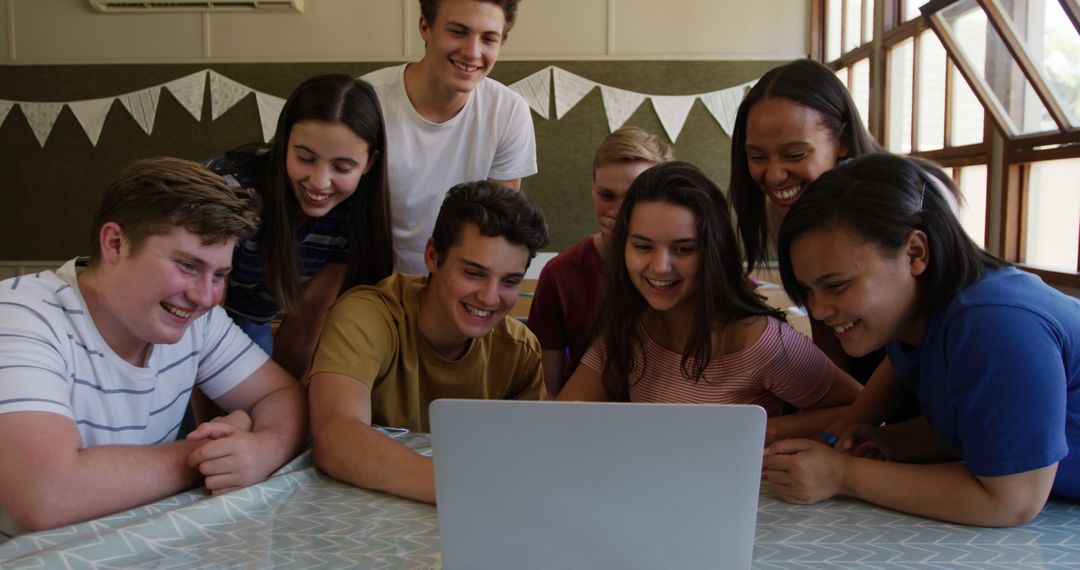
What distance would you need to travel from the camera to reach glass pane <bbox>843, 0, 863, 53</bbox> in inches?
195

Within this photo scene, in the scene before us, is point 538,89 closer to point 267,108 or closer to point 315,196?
point 267,108

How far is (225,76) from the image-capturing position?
6.04 m

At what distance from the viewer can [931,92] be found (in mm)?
4043

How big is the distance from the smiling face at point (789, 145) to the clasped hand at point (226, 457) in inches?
42.4

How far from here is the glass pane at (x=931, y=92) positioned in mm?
3934

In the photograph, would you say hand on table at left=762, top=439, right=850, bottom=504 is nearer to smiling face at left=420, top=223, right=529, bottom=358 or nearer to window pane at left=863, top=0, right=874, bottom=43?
smiling face at left=420, top=223, right=529, bottom=358

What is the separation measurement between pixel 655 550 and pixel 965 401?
19.0 inches

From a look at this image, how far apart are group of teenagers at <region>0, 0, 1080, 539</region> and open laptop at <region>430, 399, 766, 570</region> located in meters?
0.31

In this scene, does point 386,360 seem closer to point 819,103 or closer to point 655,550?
point 655,550

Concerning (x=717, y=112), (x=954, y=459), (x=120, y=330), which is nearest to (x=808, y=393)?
(x=954, y=459)

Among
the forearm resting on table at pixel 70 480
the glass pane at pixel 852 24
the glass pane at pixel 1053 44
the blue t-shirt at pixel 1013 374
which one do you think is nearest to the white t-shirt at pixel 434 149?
the forearm resting on table at pixel 70 480

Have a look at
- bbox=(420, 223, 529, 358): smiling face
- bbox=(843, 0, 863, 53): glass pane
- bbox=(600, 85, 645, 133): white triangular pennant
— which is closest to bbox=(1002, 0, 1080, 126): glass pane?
bbox=(843, 0, 863, 53): glass pane

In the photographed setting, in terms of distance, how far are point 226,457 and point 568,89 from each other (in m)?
5.03

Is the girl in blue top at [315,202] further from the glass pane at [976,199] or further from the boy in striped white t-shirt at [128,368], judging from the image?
the glass pane at [976,199]
